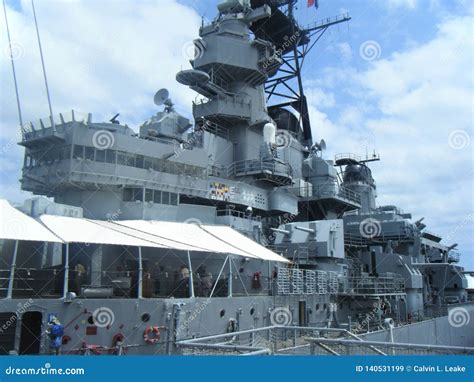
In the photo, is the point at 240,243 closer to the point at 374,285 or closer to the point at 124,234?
the point at 124,234

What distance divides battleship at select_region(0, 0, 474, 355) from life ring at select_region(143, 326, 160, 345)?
45 mm

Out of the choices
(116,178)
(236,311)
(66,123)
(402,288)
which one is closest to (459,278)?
(402,288)

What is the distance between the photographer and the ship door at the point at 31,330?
44.9 feet

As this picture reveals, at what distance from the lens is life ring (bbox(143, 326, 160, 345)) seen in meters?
15.0

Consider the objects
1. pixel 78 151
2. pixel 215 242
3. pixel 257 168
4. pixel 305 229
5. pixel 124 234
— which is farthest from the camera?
pixel 257 168

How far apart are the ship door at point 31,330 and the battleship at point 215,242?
4cm

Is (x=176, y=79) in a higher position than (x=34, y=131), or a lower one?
higher

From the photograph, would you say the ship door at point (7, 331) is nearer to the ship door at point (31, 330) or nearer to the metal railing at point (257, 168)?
the ship door at point (31, 330)

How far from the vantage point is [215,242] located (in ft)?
60.5

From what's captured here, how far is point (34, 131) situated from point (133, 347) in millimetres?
11857

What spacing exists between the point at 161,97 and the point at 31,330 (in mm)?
17024

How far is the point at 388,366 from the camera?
322 inches

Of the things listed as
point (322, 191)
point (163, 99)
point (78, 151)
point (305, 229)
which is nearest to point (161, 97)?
point (163, 99)

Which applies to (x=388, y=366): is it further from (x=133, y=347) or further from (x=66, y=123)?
(x=66, y=123)
